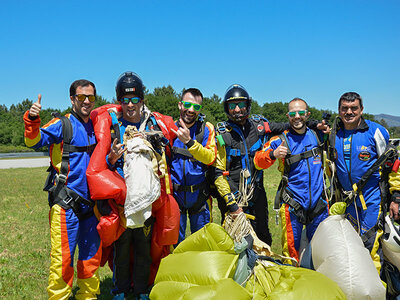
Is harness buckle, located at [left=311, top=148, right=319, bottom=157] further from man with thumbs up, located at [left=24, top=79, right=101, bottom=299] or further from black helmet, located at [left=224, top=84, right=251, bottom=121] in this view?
man with thumbs up, located at [left=24, top=79, right=101, bottom=299]

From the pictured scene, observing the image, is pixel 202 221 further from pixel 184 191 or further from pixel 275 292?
pixel 275 292

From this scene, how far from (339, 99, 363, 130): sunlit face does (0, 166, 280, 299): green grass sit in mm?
2691

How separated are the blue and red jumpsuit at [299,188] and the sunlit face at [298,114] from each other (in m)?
0.20

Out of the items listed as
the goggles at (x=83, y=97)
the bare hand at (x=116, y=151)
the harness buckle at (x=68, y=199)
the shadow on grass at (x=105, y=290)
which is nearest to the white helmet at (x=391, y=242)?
the bare hand at (x=116, y=151)

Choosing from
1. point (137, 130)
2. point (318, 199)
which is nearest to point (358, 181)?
point (318, 199)

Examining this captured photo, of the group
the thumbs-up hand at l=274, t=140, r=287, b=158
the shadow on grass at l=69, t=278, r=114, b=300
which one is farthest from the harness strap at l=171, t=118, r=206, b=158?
the shadow on grass at l=69, t=278, r=114, b=300

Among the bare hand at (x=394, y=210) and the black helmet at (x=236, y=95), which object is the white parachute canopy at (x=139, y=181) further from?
the bare hand at (x=394, y=210)

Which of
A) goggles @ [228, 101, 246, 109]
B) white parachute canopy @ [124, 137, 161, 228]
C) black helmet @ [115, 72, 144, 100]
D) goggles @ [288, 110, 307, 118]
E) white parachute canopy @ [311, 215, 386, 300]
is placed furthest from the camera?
goggles @ [228, 101, 246, 109]

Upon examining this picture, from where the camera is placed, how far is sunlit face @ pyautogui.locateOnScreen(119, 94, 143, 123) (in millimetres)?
3645

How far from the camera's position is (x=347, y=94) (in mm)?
4051

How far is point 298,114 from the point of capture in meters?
4.10

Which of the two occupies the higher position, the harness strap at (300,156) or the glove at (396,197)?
the harness strap at (300,156)

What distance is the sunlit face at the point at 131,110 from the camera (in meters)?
3.64

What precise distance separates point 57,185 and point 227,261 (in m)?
1.94
